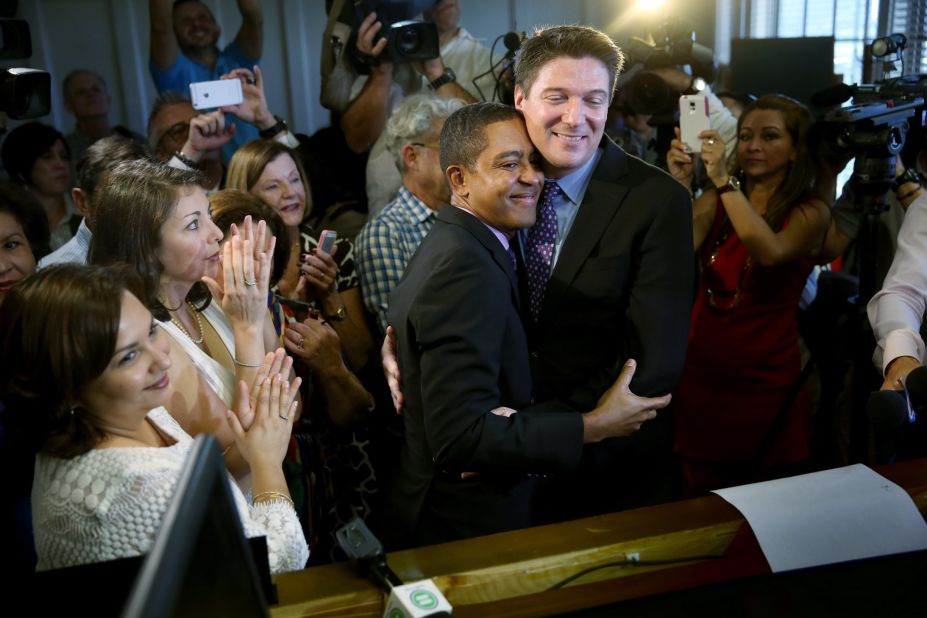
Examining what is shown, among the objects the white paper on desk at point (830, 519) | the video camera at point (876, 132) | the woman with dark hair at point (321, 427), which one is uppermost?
the video camera at point (876, 132)

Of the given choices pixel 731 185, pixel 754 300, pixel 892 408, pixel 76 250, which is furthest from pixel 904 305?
pixel 76 250

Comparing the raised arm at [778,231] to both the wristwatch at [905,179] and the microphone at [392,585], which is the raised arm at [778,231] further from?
the microphone at [392,585]

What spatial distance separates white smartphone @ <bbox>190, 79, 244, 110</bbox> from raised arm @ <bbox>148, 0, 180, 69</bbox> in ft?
3.19

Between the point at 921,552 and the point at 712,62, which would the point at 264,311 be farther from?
the point at 712,62

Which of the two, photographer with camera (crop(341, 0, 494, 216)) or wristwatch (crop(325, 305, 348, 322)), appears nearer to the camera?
wristwatch (crop(325, 305, 348, 322))

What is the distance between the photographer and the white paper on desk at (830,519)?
1183 millimetres

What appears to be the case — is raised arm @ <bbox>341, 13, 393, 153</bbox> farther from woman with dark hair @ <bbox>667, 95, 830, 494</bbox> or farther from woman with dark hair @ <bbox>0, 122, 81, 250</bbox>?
woman with dark hair @ <bbox>667, 95, 830, 494</bbox>

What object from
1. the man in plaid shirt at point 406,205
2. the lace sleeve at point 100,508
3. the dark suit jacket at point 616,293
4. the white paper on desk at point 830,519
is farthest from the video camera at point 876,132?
the lace sleeve at point 100,508

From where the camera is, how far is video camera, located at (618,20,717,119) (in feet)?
9.52

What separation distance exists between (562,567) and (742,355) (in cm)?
161

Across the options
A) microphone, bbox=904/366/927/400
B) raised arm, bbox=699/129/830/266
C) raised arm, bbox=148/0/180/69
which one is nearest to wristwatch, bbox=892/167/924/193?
raised arm, bbox=699/129/830/266

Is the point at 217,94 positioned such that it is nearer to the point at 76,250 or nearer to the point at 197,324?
the point at 76,250

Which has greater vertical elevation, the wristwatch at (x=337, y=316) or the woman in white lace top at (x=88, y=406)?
the woman in white lace top at (x=88, y=406)

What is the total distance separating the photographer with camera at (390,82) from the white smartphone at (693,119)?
793 millimetres
